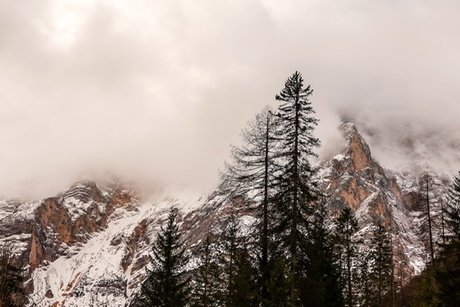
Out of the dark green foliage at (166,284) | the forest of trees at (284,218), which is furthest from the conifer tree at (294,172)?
the dark green foliage at (166,284)

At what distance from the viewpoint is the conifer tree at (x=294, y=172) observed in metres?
27.5

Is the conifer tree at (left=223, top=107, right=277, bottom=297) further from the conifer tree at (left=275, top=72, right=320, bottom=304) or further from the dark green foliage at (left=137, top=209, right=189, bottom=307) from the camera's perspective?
the dark green foliage at (left=137, top=209, right=189, bottom=307)

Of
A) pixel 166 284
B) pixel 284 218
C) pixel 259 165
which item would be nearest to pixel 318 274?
pixel 284 218

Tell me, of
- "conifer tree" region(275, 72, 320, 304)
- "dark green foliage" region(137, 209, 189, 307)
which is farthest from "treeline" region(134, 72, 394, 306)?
"dark green foliage" region(137, 209, 189, 307)

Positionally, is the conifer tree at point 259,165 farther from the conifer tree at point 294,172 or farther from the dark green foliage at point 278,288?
the dark green foliage at point 278,288

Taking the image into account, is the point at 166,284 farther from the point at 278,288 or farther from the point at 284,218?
the point at 278,288

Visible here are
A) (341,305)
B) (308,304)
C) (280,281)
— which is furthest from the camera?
(341,305)

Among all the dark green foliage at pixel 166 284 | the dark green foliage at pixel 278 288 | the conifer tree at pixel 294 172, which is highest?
the conifer tree at pixel 294 172

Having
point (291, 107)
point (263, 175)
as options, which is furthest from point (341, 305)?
point (291, 107)

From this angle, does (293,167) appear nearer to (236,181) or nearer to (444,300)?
(236,181)

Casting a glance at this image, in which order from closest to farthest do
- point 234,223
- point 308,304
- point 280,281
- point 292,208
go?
1. point 280,281
2. point 292,208
3. point 308,304
4. point 234,223

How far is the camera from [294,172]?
91.5ft

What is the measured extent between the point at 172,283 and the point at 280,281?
13.5 metres

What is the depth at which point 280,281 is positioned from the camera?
80.8 feet
